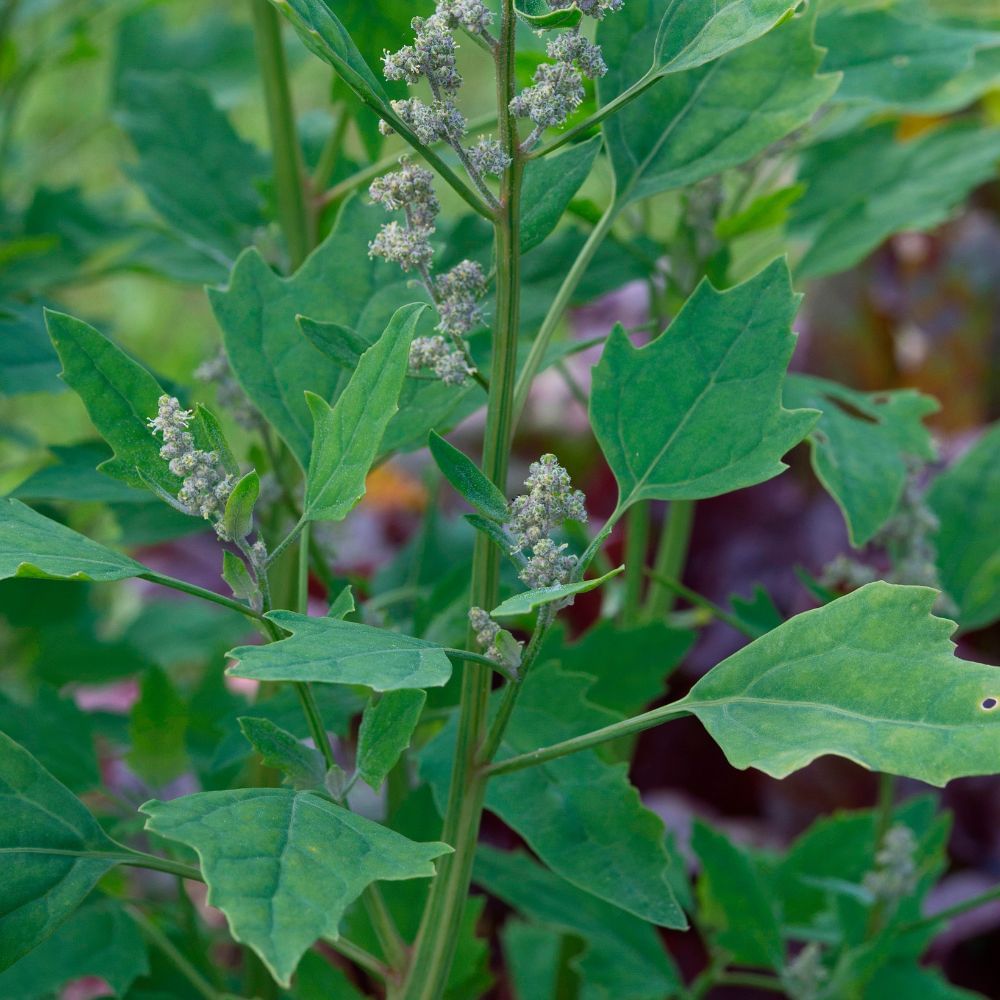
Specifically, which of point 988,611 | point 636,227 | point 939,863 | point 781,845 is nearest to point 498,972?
point 781,845

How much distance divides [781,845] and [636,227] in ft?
2.44

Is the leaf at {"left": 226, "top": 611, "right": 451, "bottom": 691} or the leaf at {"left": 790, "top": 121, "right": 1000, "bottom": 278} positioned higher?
the leaf at {"left": 790, "top": 121, "right": 1000, "bottom": 278}

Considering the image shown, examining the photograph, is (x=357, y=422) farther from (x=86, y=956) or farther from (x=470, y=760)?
(x=86, y=956)

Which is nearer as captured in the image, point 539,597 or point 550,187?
point 539,597

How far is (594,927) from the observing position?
2.27 feet

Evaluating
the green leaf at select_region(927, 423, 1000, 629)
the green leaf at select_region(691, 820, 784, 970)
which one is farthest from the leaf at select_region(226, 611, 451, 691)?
the green leaf at select_region(927, 423, 1000, 629)

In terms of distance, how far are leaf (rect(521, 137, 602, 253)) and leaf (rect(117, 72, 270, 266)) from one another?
1.08 ft

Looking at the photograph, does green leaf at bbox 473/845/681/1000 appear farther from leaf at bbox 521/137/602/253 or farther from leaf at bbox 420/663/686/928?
leaf at bbox 521/137/602/253

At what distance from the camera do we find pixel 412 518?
1666mm

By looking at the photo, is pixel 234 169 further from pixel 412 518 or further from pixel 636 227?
pixel 412 518

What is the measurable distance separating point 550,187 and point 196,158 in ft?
1.28

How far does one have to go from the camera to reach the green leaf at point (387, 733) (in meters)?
0.41

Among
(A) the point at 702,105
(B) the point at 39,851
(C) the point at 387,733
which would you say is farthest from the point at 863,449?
(B) the point at 39,851

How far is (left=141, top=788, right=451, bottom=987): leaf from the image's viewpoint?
0.32 meters
